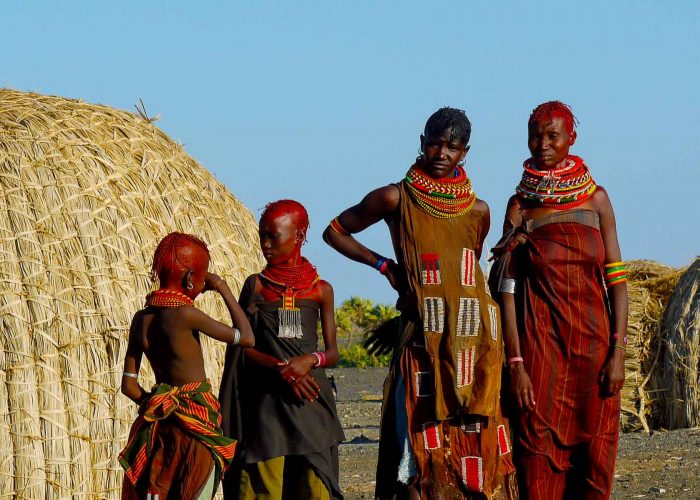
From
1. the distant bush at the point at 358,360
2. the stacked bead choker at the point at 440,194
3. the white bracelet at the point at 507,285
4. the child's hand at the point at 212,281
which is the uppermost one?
the distant bush at the point at 358,360

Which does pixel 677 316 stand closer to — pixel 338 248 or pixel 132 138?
pixel 132 138

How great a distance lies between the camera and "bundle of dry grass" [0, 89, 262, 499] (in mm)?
7031

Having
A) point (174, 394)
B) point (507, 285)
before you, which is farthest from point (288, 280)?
point (507, 285)

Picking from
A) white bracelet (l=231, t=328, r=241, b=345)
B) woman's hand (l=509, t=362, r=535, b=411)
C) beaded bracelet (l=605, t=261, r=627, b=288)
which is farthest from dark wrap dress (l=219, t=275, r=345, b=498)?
beaded bracelet (l=605, t=261, r=627, b=288)

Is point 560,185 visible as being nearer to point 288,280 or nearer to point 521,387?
point 521,387

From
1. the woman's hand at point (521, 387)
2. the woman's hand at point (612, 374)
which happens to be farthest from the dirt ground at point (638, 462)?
the woman's hand at point (521, 387)

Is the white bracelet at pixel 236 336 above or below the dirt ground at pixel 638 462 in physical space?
above

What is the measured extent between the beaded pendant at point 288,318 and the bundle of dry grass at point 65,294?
5.60ft

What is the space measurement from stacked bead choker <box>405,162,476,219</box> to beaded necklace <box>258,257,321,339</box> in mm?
676

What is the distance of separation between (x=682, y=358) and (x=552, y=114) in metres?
9.43

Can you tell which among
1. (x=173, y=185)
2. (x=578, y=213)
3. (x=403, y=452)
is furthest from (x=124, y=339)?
(x=578, y=213)

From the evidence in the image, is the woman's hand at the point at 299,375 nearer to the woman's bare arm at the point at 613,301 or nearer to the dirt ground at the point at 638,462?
the woman's bare arm at the point at 613,301

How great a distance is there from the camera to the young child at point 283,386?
5.86 m

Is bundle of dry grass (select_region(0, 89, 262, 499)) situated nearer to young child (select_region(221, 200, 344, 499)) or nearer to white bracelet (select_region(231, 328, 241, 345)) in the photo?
young child (select_region(221, 200, 344, 499))
